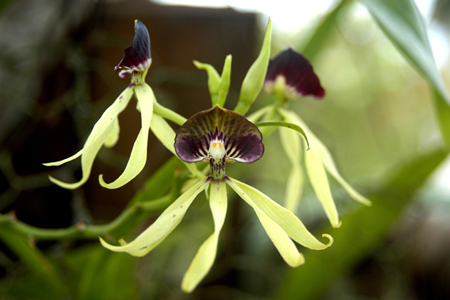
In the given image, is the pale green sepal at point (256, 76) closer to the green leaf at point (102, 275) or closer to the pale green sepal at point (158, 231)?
the pale green sepal at point (158, 231)

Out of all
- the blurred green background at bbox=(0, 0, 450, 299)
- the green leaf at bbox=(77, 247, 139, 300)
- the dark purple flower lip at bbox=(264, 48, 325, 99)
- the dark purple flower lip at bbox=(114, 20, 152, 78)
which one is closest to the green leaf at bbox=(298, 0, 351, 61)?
the blurred green background at bbox=(0, 0, 450, 299)

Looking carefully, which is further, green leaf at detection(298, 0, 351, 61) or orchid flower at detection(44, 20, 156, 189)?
green leaf at detection(298, 0, 351, 61)

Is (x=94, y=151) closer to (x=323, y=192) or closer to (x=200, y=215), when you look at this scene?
(x=323, y=192)

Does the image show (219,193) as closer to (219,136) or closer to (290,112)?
(219,136)

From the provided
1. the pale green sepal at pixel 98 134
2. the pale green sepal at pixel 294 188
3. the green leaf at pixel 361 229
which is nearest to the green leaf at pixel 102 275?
the pale green sepal at pixel 98 134

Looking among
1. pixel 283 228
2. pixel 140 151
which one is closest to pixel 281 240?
pixel 283 228

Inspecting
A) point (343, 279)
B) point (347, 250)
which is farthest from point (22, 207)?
point (343, 279)

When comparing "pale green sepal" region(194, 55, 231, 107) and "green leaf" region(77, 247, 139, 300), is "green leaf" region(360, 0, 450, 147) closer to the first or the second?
"pale green sepal" region(194, 55, 231, 107)
